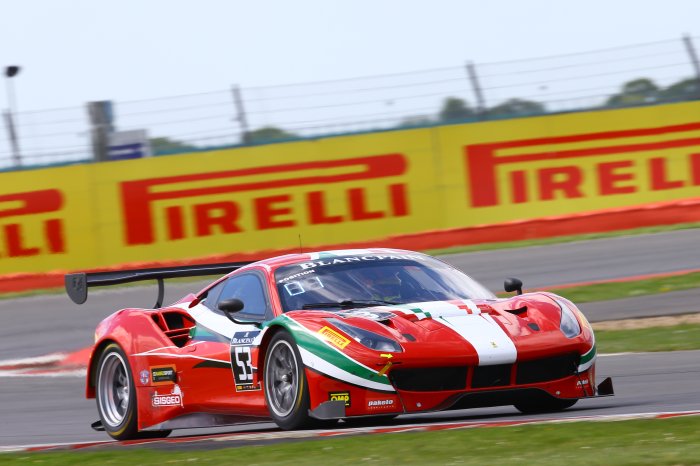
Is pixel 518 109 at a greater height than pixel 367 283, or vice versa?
pixel 518 109

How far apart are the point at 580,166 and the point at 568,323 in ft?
41.7

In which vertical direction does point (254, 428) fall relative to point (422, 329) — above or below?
below

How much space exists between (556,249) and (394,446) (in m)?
12.5

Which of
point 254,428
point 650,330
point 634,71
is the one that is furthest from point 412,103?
point 254,428

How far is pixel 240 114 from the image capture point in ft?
66.5

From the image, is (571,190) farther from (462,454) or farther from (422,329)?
(462,454)

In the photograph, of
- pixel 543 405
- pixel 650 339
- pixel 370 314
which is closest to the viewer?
pixel 370 314

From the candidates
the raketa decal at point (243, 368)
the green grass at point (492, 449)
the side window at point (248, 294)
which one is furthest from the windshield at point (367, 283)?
the green grass at point (492, 449)

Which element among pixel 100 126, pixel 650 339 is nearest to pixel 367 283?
pixel 650 339

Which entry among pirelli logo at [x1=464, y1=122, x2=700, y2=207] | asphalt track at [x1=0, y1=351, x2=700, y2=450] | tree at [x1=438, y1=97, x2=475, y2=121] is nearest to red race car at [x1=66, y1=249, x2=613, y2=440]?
asphalt track at [x1=0, y1=351, x2=700, y2=450]

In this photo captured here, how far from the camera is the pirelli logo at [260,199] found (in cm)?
1900

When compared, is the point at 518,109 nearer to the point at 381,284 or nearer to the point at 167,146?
the point at 167,146

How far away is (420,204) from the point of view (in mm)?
19672

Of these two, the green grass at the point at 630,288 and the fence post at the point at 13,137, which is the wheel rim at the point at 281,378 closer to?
the green grass at the point at 630,288
